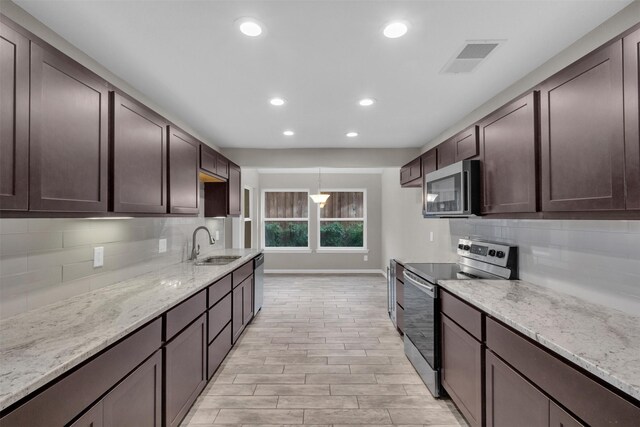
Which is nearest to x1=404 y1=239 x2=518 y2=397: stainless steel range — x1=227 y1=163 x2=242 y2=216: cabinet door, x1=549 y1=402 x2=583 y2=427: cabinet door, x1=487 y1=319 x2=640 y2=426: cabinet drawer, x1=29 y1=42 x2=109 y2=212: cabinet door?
x1=487 y1=319 x2=640 y2=426: cabinet drawer

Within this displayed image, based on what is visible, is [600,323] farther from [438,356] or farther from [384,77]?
[384,77]

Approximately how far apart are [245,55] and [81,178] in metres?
1.24

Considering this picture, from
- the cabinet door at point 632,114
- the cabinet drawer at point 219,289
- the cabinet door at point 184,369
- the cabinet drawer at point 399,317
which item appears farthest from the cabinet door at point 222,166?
the cabinet door at point 632,114

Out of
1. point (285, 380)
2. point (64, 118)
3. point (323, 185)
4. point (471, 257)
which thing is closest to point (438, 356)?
point (471, 257)

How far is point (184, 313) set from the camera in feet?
6.53

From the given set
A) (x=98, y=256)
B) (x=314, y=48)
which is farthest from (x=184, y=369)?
(x=314, y=48)

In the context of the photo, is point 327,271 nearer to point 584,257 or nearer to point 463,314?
point 463,314

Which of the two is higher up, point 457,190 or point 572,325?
point 457,190

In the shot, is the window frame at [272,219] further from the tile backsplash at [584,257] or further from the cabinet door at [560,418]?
the cabinet door at [560,418]

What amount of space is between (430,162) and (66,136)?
2980 millimetres

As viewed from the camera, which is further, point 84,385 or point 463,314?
point 463,314

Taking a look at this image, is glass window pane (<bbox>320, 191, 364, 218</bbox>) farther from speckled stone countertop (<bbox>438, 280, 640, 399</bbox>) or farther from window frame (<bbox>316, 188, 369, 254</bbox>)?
speckled stone countertop (<bbox>438, 280, 640, 399</bbox>)

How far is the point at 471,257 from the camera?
292 cm

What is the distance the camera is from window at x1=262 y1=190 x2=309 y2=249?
750 cm
